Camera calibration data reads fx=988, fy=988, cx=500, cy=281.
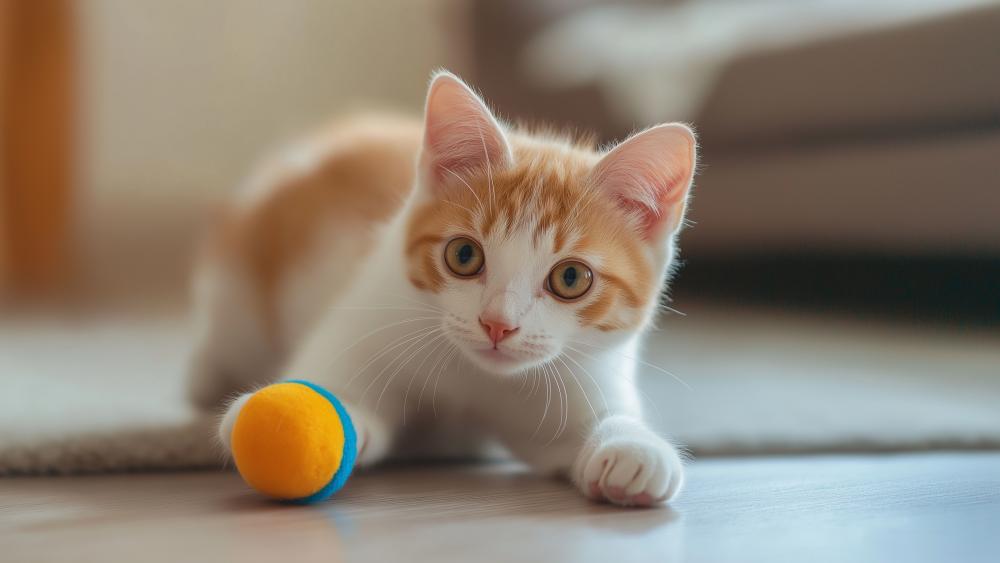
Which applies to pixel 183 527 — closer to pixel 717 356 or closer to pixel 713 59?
pixel 717 356

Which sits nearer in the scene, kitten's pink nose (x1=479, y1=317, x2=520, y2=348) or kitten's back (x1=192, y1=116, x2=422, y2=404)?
kitten's pink nose (x1=479, y1=317, x2=520, y2=348)

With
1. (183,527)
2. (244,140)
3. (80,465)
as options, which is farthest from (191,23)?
(183,527)

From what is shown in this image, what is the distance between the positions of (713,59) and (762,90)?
250 millimetres

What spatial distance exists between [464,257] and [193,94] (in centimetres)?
405

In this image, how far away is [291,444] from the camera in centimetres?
107

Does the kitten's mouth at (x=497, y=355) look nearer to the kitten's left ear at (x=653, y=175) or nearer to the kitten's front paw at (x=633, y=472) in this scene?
the kitten's front paw at (x=633, y=472)

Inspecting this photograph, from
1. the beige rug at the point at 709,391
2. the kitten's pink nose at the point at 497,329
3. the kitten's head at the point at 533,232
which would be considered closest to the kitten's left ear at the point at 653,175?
the kitten's head at the point at 533,232

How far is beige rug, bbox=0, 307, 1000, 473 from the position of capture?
1.42 m

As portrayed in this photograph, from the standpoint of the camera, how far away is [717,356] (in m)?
2.54

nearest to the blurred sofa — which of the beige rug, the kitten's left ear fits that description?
the beige rug

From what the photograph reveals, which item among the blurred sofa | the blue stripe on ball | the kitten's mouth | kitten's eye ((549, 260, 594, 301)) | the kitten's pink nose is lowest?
the blue stripe on ball

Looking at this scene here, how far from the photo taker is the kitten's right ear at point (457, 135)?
128 cm

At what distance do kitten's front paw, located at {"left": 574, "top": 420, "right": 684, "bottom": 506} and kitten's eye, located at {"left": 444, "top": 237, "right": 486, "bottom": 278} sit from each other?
0.27m

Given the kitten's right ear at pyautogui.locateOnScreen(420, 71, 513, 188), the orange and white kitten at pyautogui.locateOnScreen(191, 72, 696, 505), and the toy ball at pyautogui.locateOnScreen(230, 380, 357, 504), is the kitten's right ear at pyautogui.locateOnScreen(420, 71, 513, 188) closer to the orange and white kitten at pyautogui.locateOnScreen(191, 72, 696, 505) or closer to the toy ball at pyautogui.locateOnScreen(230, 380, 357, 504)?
the orange and white kitten at pyautogui.locateOnScreen(191, 72, 696, 505)
